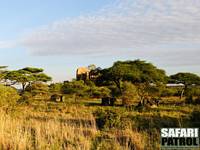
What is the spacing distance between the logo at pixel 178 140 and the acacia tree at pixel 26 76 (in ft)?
113

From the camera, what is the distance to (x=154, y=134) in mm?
9516

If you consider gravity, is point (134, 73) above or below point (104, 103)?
above

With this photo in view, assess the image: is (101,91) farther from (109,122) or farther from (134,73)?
(109,122)

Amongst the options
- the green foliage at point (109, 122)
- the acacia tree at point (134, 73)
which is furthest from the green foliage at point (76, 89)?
the green foliage at point (109, 122)

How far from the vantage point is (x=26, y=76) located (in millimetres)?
44250

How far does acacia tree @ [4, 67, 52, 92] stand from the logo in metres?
34.5

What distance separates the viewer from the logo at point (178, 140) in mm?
7094

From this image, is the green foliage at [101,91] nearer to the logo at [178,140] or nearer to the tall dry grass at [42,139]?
the tall dry grass at [42,139]

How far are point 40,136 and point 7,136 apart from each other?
69 centimetres

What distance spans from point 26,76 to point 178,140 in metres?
38.4

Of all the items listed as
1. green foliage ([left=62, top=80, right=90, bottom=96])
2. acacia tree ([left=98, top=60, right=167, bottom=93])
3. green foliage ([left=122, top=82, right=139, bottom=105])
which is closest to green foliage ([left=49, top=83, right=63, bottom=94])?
green foliage ([left=62, top=80, right=90, bottom=96])

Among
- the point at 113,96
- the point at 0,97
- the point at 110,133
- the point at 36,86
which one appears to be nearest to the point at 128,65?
the point at 113,96

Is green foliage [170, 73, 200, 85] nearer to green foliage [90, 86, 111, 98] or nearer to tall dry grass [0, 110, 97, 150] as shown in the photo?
green foliage [90, 86, 111, 98]

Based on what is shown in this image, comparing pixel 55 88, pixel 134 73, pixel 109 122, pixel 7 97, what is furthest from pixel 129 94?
pixel 109 122
